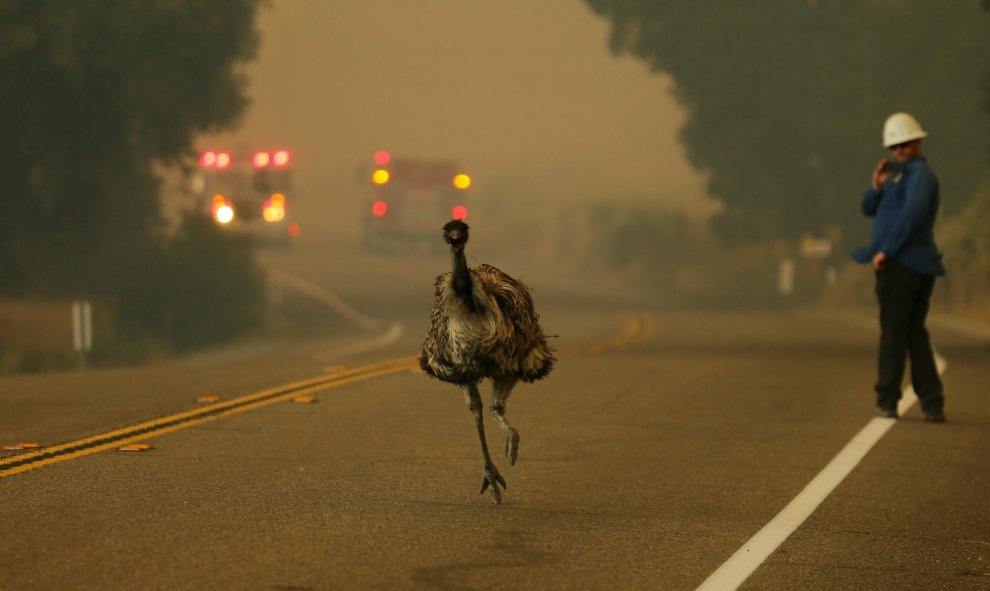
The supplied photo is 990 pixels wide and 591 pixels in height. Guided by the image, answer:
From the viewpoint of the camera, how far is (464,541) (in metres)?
7.54

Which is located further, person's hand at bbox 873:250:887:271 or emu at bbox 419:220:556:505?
person's hand at bbox 873:250:887:271

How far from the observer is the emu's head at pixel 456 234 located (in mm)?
7590

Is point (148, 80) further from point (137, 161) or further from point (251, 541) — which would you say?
point (251, 541)

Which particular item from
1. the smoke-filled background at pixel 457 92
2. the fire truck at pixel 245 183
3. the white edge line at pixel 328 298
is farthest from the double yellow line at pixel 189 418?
the smoke-filled background at pixel 457 92

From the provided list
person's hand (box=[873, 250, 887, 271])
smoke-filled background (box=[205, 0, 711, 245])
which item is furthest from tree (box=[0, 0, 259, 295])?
smoke-filled background (box=[205, 0, 711, 245])

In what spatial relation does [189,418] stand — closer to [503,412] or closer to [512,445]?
[503,412]

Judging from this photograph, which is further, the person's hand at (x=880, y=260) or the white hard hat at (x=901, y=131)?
the person's hand at (x=880, y=260)

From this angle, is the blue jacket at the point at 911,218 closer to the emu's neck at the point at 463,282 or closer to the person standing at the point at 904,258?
the person standing at the point at 904,258

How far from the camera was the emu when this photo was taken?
7699 mm

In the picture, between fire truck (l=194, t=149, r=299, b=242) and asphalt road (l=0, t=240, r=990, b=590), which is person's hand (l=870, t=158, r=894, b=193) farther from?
fire truck (l=194, t=149, r=299, b=242)

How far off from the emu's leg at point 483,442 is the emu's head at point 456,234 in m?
0.93

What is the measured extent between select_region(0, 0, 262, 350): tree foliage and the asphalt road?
14082 mm

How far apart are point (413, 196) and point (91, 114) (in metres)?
28.7

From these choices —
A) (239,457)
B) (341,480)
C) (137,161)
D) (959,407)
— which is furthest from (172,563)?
(137,161)
